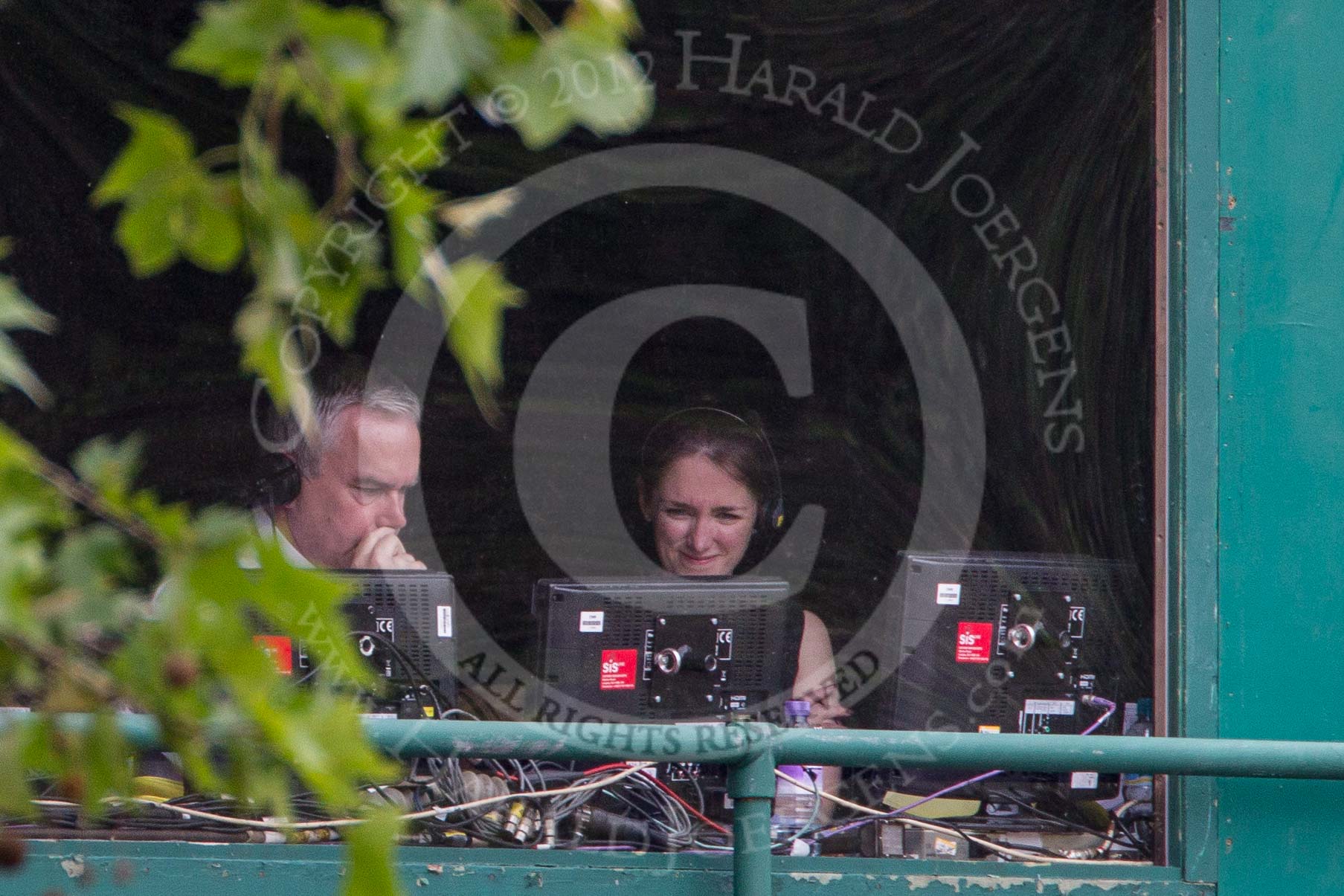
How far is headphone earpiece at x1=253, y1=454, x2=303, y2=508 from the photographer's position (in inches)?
151

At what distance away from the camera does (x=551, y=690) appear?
2799 mm

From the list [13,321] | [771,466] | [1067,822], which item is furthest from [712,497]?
[13,321]

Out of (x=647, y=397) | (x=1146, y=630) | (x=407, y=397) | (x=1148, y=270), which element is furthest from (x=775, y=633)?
(x=647, y=397)

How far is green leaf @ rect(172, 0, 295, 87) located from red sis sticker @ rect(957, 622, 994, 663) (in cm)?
239

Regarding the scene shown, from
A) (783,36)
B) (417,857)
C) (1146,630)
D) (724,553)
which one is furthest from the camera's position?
(724,553)

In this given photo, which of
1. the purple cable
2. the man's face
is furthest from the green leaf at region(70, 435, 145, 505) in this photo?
the man's face

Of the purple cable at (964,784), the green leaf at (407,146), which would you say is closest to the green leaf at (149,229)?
the green leaf at (407,146)

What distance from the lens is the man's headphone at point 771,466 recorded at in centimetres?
421

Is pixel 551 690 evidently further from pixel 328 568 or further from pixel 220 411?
pixel 220 411

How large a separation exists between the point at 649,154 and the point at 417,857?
2.54 metres

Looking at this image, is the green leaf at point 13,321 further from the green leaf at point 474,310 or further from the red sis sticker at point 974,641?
the red sis sticker at point 974,641

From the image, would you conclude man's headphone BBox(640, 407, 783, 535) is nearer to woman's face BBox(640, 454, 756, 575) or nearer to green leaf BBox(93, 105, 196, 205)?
woman's face BBox(640, 454, 756, 575)

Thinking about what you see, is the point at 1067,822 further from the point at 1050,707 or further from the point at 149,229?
the point at 149,229

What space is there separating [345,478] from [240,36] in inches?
127
